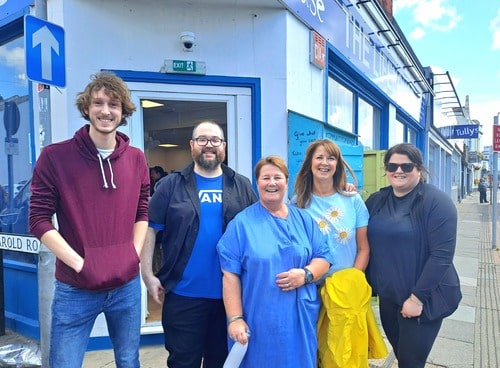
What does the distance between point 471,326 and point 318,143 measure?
340 cm

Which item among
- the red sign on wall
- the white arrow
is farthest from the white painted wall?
the red sign on wall

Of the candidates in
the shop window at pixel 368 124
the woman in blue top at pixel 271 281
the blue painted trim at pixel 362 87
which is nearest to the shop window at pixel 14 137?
the woman in blue top at pixel 271 281

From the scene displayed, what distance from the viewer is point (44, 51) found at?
2.58 m

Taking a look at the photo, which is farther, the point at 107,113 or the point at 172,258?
the point at 172,258

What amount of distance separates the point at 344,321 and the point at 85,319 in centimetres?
137

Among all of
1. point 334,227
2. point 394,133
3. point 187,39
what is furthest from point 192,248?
point 394,133

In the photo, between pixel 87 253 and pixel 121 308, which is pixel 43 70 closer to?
pixel 87 253

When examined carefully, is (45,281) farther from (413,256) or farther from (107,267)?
(413,256)

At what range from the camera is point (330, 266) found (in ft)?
7.07

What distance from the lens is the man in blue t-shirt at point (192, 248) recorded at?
2166 mm

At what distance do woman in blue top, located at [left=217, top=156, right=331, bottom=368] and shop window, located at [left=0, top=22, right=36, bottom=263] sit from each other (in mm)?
2952

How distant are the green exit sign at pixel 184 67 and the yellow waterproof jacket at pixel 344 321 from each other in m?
2.44

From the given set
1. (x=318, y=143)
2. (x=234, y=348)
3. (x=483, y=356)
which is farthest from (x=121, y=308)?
(x=483, y=356)

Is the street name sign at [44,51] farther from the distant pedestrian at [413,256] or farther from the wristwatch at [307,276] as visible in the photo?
the distant pedestrian at [413,256]
